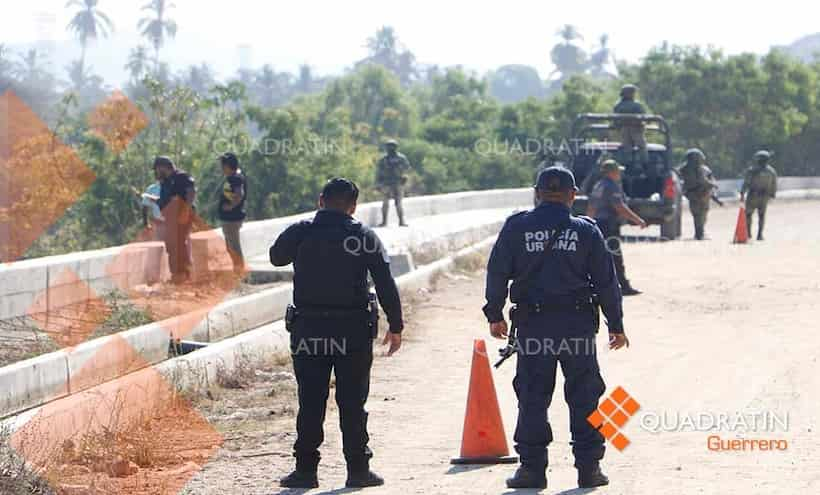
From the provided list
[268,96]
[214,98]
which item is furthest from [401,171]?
[268,96]

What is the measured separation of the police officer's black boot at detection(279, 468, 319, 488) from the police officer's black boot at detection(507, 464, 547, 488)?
3.50 feet

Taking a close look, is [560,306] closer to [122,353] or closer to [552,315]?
[552,315]

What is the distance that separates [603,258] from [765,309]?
855 cm

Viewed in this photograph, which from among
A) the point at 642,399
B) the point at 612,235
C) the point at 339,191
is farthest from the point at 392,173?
the point at 339,191

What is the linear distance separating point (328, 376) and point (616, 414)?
8.18ft

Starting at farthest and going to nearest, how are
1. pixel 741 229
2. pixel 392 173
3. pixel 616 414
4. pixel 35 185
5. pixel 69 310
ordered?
pixel 35 185 → pixel 392 173 → pixel 741 229 → pixel 69 310 → pixel 616 414

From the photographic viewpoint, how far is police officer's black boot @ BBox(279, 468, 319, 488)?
747cm

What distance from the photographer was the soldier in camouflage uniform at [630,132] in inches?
961

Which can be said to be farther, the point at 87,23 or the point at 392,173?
the point at 87,23

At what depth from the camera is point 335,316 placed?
7.37 metres

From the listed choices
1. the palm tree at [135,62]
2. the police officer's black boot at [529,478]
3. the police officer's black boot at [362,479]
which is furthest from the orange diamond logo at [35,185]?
the palm tree at [135,62]

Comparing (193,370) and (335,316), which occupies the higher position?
(335,316)

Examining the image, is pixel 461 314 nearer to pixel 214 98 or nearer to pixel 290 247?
pixel 290 247

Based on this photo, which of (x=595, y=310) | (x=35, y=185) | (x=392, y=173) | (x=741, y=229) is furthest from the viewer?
(x=35, y=185)
